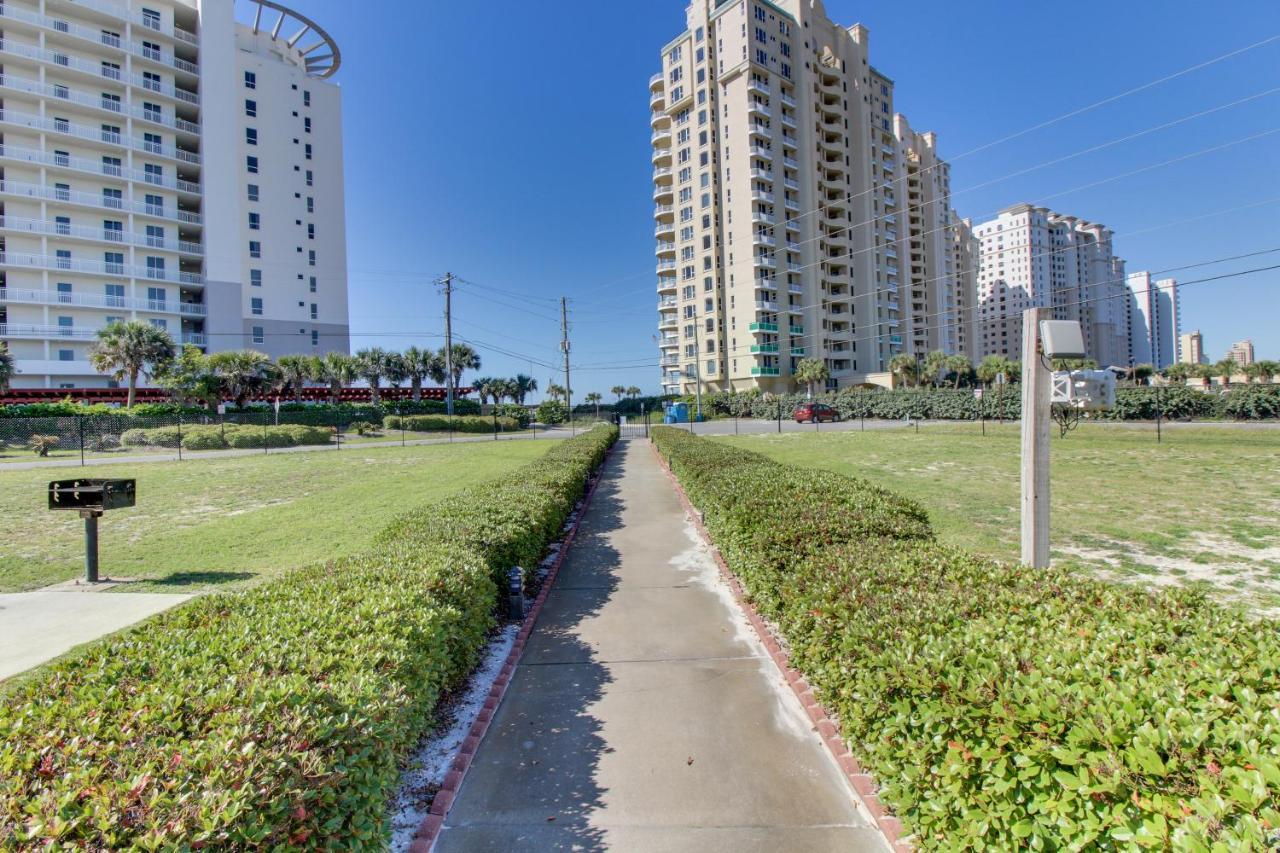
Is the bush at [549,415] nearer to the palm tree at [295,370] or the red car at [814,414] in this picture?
the palm tree at [295,370]

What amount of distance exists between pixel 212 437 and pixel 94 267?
32.9 meters

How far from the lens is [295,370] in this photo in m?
48.3

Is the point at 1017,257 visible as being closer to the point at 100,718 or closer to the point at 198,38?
the point at 198,38

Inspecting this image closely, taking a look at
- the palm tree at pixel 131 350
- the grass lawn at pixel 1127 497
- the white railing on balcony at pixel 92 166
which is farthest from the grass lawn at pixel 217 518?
the white railing on balcony at pixel 92 166

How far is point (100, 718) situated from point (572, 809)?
2.34m

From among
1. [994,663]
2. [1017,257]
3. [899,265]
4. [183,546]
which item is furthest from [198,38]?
[1017,257]

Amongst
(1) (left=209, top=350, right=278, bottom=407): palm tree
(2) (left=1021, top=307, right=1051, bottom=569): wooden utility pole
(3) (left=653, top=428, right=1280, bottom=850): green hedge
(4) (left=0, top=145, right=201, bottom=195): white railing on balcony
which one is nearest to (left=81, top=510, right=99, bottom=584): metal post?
(3) (left=653, top=428, right=1280, bottom=850): green hedge

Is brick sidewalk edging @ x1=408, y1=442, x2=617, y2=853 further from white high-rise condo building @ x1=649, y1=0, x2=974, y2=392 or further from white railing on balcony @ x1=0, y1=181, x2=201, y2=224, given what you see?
white railing on balcony @ x1=0, y1=181, x2=201, y2=224

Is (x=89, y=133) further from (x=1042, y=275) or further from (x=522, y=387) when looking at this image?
(x=1042, y=275)

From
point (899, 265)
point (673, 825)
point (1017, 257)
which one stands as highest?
point (1017, 257)

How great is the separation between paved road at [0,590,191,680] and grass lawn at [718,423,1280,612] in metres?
10.7

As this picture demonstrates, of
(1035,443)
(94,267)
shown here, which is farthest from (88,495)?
(94,267)

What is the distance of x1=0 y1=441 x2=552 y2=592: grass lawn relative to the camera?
27.7 ft

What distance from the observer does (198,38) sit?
5325cm
